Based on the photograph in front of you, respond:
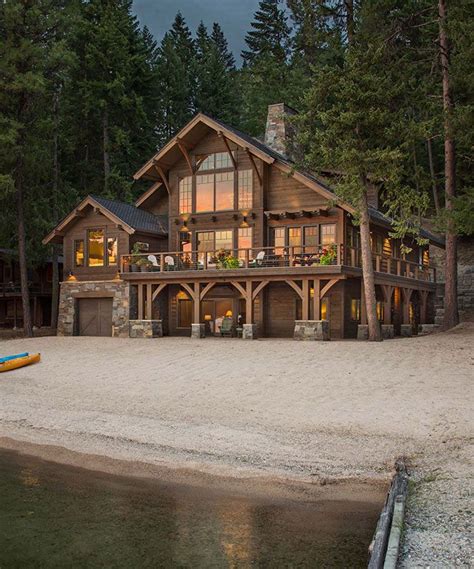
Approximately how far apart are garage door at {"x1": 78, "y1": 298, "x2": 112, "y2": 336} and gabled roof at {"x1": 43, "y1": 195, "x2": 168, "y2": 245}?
3.90 meters

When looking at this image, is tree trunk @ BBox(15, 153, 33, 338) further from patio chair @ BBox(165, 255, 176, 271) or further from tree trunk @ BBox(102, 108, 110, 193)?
tree trunk @ BBox(102, 108, 110, 193)

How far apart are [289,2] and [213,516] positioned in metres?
28.4

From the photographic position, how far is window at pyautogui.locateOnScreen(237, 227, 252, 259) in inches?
1148

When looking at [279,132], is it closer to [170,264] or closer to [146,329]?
[170,264]

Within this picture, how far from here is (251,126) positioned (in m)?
51.6

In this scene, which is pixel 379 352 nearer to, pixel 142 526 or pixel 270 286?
Answer: pixel 270 286

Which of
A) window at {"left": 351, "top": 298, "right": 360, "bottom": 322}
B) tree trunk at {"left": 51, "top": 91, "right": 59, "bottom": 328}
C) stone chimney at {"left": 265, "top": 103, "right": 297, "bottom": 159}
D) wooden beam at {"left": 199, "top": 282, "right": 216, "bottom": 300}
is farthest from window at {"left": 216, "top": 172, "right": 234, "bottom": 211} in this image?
tree trunk at {"left": 51, "top": 91, "right": 59, "bottom": 328}

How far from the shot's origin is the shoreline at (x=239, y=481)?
953cm

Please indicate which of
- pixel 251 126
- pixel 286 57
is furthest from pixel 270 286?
pixel 286 57

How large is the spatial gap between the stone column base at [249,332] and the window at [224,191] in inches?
251

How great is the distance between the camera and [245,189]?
2916cm

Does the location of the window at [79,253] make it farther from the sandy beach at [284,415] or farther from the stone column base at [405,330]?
the stone column base at [405,330]

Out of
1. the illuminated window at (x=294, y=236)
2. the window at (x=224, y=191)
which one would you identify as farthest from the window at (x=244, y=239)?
the illuminated window at (x=294, y=236)

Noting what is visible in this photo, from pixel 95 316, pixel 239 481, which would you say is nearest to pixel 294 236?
pixel 95 316
